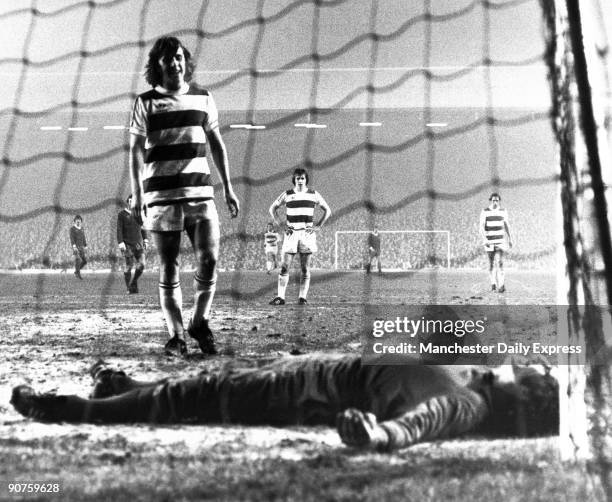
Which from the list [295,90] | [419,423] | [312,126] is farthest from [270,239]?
[419,423]

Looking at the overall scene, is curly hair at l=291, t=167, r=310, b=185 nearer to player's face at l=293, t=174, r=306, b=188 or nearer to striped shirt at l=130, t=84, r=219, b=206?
player's face at l=293, t=174, r=306, b=188

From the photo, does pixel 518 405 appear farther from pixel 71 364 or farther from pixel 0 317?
pixel 0 317

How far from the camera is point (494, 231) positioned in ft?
4.70

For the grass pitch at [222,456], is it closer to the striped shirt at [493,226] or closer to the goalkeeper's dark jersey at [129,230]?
the goalkeeper's dark jersey at [129,230]

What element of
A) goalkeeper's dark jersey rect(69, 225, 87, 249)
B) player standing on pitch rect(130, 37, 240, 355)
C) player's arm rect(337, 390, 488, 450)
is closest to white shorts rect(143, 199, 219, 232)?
player standing on pitch rect(130, 37, 240, 355)

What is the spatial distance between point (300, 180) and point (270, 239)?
10.0 inches

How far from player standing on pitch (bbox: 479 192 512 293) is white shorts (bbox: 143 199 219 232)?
0.52m

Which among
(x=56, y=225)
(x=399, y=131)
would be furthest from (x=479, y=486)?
(x=56, y=225)

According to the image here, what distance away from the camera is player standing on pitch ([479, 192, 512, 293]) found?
1.37m

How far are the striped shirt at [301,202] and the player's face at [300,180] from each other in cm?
1

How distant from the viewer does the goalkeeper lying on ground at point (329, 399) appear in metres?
1.01

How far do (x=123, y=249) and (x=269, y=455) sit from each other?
1.86ft

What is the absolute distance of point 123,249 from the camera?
1371mm

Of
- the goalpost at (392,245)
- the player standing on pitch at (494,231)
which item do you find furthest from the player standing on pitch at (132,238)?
the player standing on pitch at (494,231)
